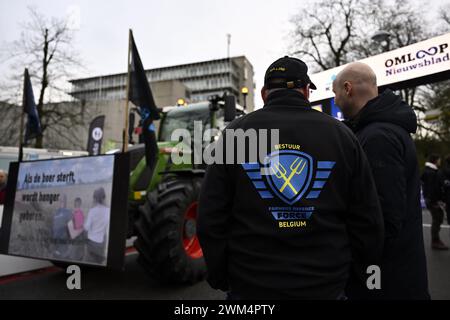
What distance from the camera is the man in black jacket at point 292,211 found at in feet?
4.76

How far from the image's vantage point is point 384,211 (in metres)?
1.68

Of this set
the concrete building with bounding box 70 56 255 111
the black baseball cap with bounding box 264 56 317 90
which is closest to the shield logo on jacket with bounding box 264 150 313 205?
the black baseball cap with bounding box 264 56 317 90

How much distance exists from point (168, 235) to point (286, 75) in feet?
9.45

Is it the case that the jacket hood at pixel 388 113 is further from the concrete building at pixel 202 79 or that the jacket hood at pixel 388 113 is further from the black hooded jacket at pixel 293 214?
the concrete building at pixel 202 79

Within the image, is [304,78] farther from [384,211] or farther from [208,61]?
[208,61]

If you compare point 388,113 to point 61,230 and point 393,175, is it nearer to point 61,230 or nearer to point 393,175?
point 393,175

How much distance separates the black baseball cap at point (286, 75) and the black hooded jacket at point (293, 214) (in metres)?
0.06

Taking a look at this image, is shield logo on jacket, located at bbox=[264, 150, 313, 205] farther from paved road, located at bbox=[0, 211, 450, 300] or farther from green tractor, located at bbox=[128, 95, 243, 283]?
paved road, located at bbox=[0, 211, 450, 300]

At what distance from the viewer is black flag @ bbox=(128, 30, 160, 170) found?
443 centimetres

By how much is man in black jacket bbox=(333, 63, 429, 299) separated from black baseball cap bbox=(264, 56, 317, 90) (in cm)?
50

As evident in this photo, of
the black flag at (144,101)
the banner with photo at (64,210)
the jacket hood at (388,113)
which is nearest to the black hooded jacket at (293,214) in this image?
the jacket hood at (388,113)
